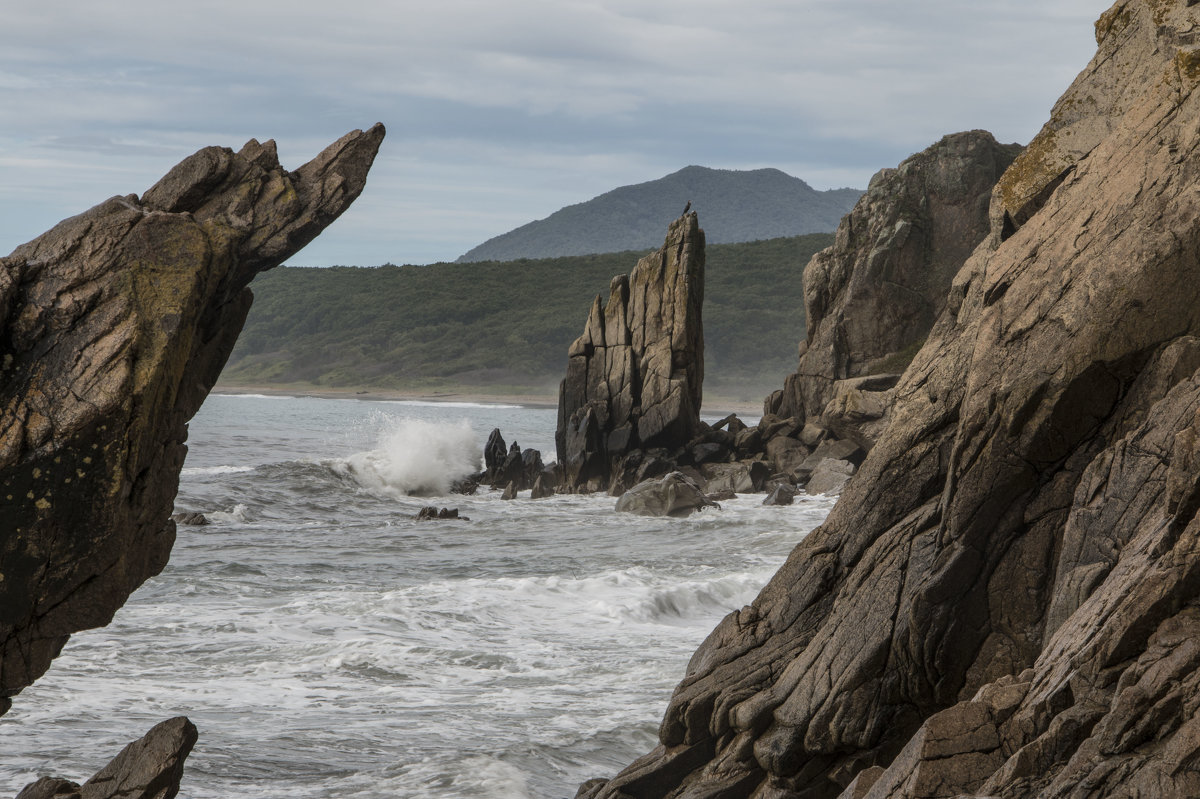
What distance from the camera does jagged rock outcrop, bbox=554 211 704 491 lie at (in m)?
41.4

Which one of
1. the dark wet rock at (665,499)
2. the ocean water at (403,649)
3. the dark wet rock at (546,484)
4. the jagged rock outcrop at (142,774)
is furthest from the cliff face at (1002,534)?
the dark wet rock at (546,484)

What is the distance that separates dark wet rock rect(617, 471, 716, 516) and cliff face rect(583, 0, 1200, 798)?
22723mm

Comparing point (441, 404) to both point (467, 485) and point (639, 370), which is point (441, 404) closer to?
point (467, 485)

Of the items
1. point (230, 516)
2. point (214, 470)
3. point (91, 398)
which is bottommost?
point (230, 516)

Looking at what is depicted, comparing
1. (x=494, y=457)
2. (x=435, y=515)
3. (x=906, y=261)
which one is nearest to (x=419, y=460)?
(x=494, y=457)

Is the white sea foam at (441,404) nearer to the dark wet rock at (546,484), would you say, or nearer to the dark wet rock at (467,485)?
the dark wet rock at (467,485)

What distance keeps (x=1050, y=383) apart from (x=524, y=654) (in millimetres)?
10668

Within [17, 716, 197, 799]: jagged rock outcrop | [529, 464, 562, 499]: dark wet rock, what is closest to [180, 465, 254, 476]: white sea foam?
[529, 464, 562, 499]: dark wet rock

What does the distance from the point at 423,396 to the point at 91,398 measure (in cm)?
11605

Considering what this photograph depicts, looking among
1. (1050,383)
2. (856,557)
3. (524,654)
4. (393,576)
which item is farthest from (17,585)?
(393,576)

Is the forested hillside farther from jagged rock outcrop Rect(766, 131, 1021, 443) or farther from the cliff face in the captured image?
the cliff face

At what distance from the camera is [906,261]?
41.5 metres

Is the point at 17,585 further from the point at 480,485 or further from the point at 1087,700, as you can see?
the point at 480,485

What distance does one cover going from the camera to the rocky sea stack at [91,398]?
6.41 meters
